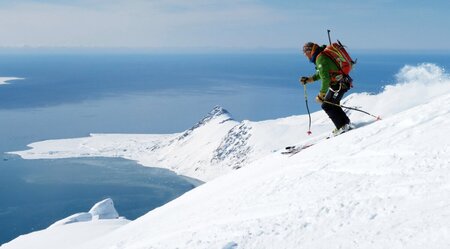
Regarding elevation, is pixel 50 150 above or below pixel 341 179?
below

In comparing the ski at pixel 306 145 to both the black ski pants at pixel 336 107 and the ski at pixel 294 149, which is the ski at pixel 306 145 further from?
the black ski pants at pixel 336 107

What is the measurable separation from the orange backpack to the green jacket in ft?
0.40

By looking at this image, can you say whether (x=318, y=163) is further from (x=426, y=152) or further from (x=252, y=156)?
(x=252, y=156)

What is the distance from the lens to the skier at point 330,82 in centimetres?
1280

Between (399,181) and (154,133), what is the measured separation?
7161 inches

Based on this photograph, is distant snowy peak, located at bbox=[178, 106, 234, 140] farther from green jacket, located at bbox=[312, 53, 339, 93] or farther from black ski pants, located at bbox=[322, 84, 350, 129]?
green jacket, located at bbox=[312, 53, 339, 93]

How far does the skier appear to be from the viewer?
1280 cm

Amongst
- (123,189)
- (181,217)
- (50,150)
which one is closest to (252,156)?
(123,189)

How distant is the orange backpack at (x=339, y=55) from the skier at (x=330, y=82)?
0.30 ft

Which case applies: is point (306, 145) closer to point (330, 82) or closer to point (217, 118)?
point (330, 82)

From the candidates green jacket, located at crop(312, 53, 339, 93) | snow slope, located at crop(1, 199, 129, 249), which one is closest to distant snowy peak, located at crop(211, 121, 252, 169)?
snow slope, located at crop(1, 199, 129, 249)

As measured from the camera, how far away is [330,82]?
1320cm

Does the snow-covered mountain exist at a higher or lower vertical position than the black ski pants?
lower

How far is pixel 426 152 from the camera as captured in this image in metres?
8.66
